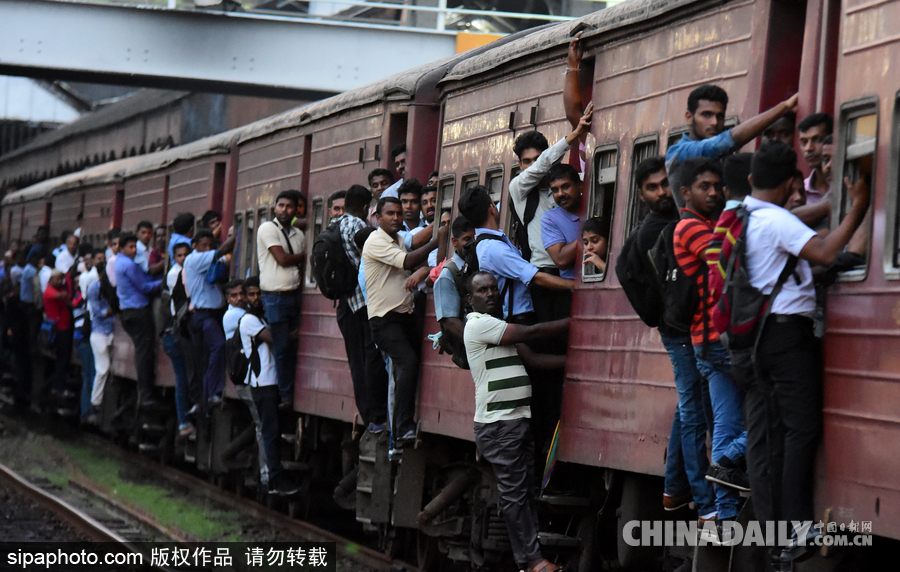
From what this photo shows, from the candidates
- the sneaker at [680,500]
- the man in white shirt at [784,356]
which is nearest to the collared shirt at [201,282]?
the sneaker at [680,500]

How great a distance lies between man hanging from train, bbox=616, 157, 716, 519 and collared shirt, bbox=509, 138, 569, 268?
118cm

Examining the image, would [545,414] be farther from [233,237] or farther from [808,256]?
[233,237]

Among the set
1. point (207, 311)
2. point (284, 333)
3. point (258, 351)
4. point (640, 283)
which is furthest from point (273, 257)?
point (640, 283)

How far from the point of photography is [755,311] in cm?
611

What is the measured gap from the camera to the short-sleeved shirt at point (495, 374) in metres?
8.63

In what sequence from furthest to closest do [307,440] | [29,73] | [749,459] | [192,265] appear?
[29,73], [192,265], [307,440], [749,459]

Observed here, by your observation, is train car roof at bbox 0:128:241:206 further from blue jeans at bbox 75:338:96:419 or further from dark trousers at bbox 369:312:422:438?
dark trousers at bbox 369:312:422:438

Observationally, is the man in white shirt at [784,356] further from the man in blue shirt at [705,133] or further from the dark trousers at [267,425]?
the dark trousers at [267,425]

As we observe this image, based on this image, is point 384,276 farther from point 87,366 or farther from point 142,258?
point 87,366

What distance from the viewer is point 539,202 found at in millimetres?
8883

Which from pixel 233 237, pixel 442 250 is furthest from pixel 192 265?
→ pixel 442 250

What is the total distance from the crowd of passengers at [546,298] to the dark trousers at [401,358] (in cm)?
1

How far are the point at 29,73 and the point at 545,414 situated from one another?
43.5 ft

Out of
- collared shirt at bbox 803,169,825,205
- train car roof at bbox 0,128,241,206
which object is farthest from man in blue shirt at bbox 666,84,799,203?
train car roof at bbox 0,128,241,206
